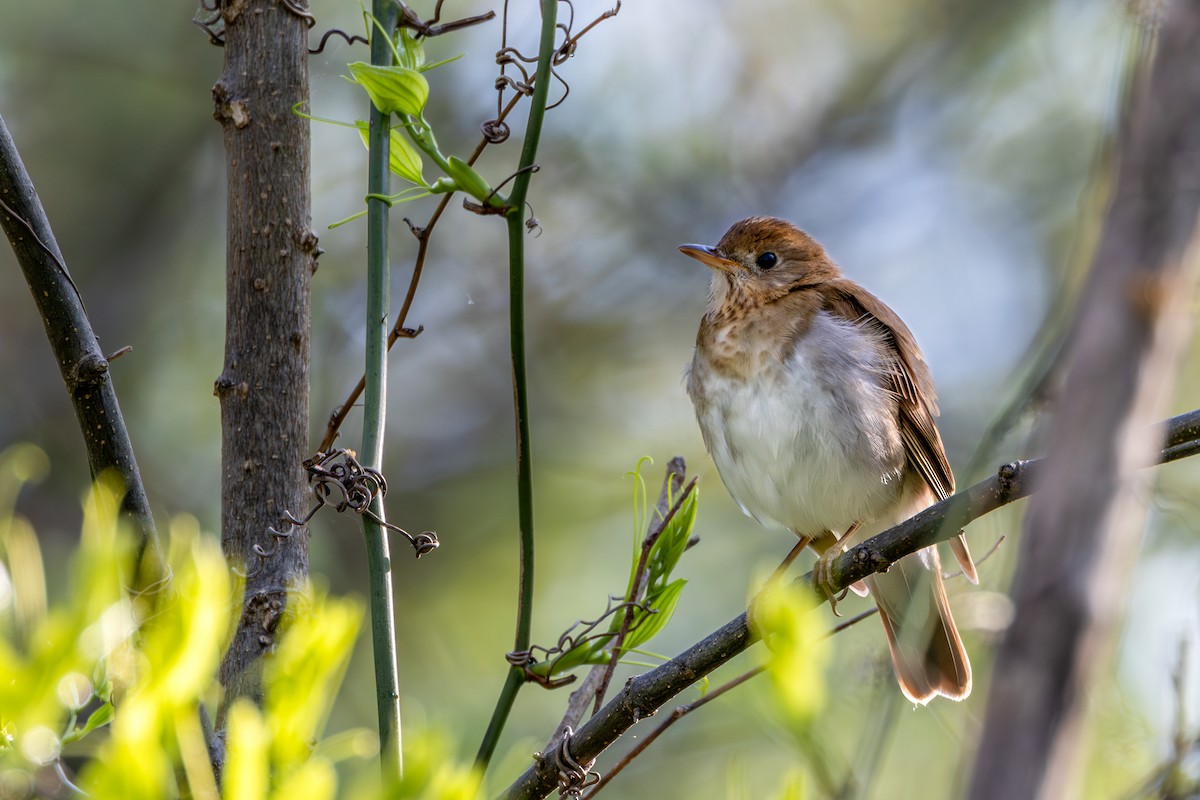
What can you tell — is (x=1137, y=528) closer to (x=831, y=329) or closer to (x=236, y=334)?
(x=236, y=334)


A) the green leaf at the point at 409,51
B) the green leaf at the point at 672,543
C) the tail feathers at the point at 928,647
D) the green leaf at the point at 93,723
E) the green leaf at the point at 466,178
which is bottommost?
the green leaf at the point at 93,723

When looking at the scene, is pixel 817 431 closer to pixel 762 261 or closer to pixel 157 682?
pixel 762 261

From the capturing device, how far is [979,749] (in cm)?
67

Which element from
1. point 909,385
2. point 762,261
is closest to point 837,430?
point 909,385

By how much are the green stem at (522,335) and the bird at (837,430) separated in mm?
1718

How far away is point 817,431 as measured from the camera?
3.49m

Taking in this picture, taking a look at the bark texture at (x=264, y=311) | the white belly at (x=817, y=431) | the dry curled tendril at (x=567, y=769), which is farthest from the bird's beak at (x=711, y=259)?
the dry curled tendril at (x=567, y=769)

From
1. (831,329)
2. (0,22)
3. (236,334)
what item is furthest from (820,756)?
(0,22)

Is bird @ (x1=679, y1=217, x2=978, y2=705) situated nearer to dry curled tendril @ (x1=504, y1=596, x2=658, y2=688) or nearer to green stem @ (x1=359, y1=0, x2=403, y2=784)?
dry curled tendril @ (x1=504, y1=596, x2=658, y2=688)

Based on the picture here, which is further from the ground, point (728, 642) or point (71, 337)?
point (71, 337)

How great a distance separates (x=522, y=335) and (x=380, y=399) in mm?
235

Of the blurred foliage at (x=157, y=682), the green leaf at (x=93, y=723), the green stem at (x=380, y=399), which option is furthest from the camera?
the green stem at (x=380, y=399)

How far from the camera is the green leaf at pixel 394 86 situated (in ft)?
5.83

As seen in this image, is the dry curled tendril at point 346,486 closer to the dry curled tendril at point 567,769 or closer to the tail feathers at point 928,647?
the dry curled tendril at point 567,769
